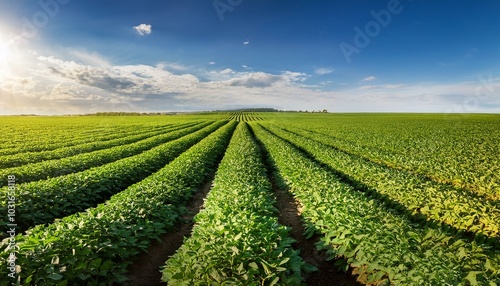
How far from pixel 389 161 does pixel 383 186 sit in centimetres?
904

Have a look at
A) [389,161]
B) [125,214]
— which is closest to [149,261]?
[125,214]

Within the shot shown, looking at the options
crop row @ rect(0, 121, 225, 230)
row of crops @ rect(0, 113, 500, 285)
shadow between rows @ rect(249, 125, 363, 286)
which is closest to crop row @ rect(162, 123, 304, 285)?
row of crops @ rect(0, 113, 500, 285)

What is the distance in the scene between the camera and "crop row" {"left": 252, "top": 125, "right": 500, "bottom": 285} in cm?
488

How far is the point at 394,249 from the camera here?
577cm

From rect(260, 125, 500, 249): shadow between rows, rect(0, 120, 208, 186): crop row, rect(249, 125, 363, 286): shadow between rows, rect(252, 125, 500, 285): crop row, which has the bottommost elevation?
rect(249, 125, 363, 286): shadow between rows

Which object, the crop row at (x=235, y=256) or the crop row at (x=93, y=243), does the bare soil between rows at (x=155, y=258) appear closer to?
the crop row at (x=93, y=243)

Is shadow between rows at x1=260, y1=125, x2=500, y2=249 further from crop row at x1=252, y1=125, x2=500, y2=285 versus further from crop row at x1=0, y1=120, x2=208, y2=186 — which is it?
crop row at x1=0, y1=120, x2=208, y2=186

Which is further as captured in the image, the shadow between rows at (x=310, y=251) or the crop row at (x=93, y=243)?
the shadow between rows at (x=310, y=251)

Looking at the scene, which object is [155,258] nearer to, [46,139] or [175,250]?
[175,250]

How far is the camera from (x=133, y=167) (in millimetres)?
17094

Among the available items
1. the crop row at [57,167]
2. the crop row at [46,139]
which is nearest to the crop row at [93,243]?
the crop row at [57,167]

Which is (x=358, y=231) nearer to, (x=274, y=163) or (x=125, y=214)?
(x=125, y=214)

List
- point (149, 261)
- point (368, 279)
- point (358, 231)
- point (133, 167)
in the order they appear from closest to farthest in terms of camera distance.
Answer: point (368, 279) → point (358, 231) → point (149, 261) → point (133, 167)

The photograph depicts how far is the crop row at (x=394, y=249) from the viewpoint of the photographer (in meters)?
4.88
